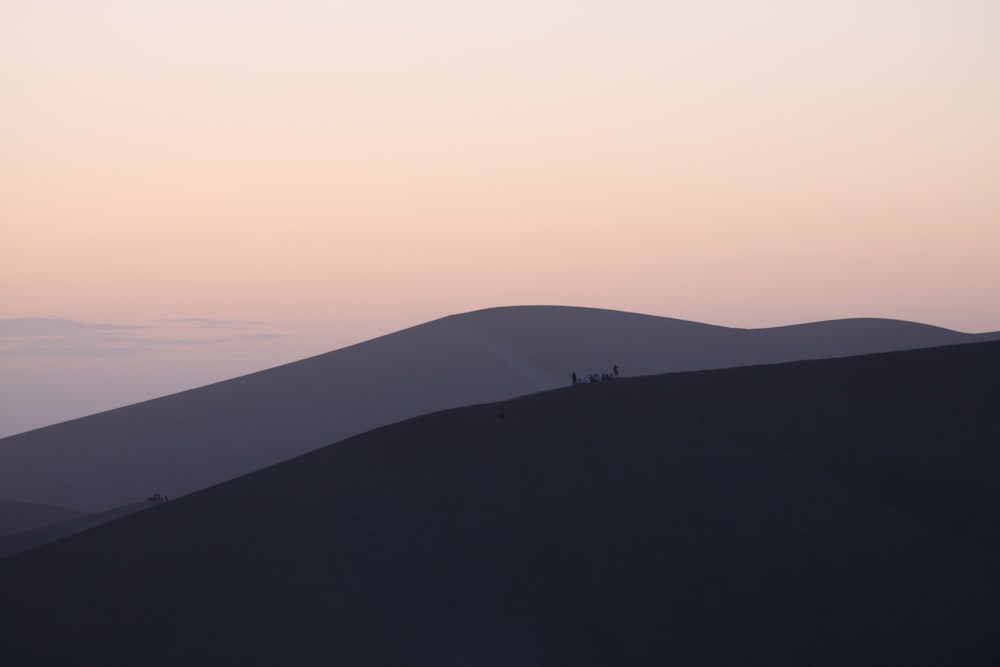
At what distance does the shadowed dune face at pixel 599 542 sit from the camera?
12672 millimetres

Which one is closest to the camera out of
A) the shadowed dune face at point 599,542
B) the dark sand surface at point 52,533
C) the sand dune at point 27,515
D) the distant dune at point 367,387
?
the shadowed dune face at point 599,542

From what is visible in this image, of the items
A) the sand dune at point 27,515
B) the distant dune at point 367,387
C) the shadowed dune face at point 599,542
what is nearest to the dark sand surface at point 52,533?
the sand dune at point 27,515

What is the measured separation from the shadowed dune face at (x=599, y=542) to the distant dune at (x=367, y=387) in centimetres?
2206

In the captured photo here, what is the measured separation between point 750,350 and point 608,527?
35.3 meters

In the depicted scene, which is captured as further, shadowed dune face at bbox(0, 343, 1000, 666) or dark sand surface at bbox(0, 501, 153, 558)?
dark sand surface at bbox(0, 501, 153, 558)

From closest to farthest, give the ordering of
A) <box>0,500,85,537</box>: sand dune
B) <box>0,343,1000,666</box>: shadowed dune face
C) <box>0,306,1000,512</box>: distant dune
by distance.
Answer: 1. <box>0,343,1000,666</box>: shadowed dune face
2. <box>0,500,85,537</box>: sand dune
3. <box>0,306,1000,512</box>: distant dune

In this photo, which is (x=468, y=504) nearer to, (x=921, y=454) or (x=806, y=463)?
(x=806, y=463)

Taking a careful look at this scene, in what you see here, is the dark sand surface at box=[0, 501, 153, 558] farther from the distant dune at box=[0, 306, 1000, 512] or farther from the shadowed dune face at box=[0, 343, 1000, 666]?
the distant dune at box=[0, 306, 1000, 512]

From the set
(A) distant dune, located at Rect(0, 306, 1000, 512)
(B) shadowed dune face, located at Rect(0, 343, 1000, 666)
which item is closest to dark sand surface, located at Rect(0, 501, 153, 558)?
(B) shadowed dune face, located at Rect(0, 343, 1000, 666)

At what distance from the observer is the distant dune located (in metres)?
40.2

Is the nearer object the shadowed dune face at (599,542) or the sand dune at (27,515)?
the shadowed dune face at (599,542)

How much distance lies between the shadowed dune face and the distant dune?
22.1 m

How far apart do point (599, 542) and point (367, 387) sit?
1264 inches

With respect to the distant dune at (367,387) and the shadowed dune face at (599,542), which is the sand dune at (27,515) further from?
the shadowed dune face at (599,542)
